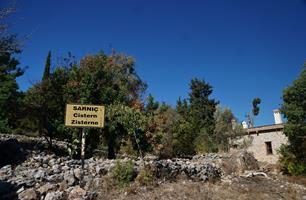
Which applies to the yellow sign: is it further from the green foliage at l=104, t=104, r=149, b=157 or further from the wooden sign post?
the green foliage at l=104, t=104, r=149, b=157

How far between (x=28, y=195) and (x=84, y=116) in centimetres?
235

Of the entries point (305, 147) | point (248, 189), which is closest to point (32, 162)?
point (248, 189)

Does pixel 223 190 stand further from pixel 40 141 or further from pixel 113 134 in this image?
pixel 40 141

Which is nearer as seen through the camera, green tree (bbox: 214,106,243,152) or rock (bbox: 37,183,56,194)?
rock (bbox: 37,183,56,194)

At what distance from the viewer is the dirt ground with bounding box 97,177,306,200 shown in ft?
25.6

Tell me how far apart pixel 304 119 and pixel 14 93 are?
19.5 m

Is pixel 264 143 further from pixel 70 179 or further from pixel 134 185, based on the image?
pixel 70 179

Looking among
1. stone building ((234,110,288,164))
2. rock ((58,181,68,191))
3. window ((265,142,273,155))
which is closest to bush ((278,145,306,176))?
stone building ((234,110,288,164))

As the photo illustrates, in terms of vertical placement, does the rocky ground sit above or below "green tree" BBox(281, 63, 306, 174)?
below

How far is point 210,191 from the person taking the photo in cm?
888

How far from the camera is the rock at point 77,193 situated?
708 cm

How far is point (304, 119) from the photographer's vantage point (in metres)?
19.7

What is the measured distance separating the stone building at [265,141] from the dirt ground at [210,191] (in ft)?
49.9

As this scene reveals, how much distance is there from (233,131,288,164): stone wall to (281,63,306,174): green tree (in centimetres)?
584
